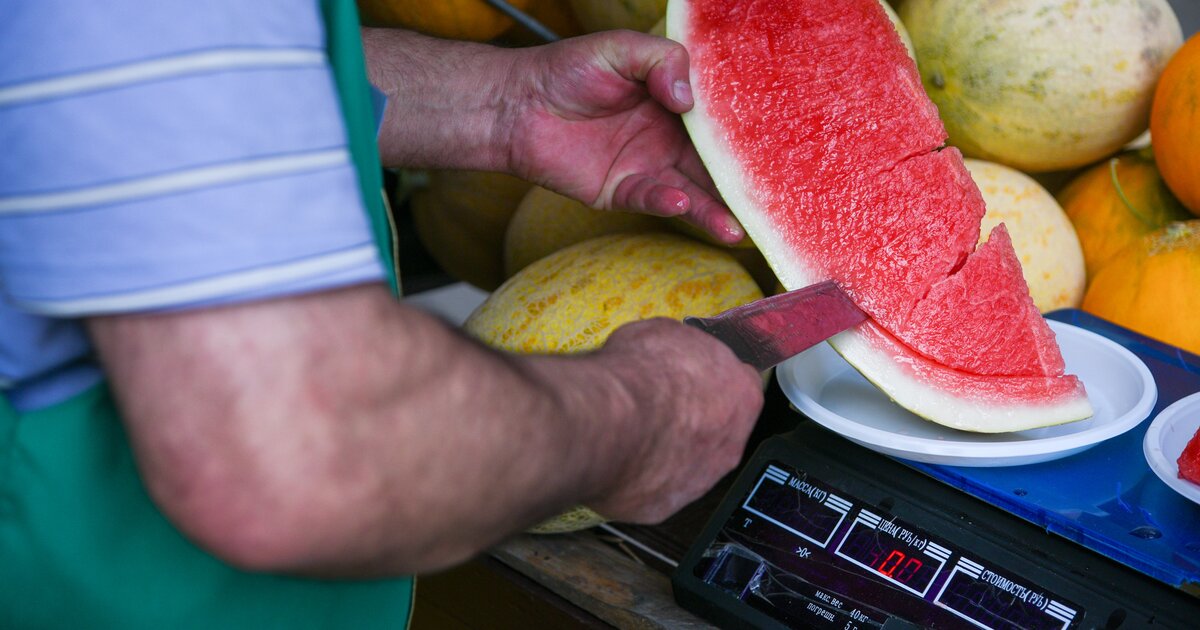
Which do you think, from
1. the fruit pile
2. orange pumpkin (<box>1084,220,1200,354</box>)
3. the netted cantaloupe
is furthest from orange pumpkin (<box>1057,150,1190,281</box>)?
the netted cantaloupe

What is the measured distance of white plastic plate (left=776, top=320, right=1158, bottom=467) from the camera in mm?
833

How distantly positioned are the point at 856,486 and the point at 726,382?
0.85 ft

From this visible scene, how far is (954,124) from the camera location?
134cm

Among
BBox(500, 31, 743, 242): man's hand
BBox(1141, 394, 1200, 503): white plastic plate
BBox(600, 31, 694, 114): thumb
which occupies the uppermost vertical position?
BBox(600, 31, 694, 114): thumb

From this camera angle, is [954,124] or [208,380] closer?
[208,380]

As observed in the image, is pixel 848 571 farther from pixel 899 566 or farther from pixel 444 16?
pixel 444 16

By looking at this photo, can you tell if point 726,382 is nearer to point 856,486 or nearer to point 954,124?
point 856,486

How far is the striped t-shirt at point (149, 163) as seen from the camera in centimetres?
42

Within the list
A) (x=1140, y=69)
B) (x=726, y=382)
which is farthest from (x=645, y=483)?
(x=1140, y=69)

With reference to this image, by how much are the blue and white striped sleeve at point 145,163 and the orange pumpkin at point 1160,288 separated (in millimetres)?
1073

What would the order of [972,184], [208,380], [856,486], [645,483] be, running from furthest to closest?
1. [972,184]
2. [856,486]
3. [645,483]
4. [208,380]

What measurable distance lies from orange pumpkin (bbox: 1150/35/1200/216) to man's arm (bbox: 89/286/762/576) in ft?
3.37

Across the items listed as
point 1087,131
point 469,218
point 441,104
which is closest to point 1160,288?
point 1087,131

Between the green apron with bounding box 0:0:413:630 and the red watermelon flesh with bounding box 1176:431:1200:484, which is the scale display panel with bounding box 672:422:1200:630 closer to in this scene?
the red watermelon flesh with bounding box 1176:431:1200:484
